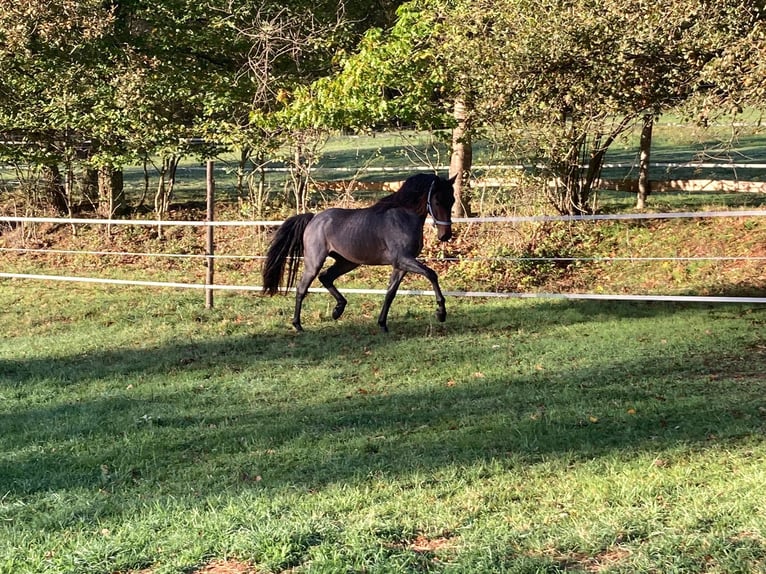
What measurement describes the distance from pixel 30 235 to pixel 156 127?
3.90 m

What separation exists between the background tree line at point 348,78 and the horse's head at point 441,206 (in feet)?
10.4

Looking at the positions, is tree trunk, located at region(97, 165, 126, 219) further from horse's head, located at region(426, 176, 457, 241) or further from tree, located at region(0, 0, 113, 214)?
horse's head, located at region(426, 176, 457, 241)

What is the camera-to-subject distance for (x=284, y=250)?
915 centimetres

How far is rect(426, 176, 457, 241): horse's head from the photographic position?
7.95 m

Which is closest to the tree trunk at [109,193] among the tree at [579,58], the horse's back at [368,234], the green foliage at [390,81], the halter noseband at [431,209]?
the green foliage at [390,81]

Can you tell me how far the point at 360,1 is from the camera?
16359 millimetres

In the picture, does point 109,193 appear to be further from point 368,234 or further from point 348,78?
point 368,234

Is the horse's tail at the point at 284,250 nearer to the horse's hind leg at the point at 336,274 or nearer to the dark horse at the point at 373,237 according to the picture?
the dark horse at the point at 373,237

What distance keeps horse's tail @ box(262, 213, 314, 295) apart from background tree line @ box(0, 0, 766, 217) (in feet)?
11.9

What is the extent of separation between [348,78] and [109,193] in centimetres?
687

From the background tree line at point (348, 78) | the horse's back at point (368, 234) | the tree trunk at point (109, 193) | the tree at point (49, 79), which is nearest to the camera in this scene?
the horse's back at point (368, 234)

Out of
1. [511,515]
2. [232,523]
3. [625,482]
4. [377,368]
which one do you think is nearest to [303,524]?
[232,523]

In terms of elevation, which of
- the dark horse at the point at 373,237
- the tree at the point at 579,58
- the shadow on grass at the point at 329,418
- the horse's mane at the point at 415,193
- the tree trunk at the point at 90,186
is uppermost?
the tree at the point at 579,58

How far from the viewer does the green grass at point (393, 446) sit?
3.60m
